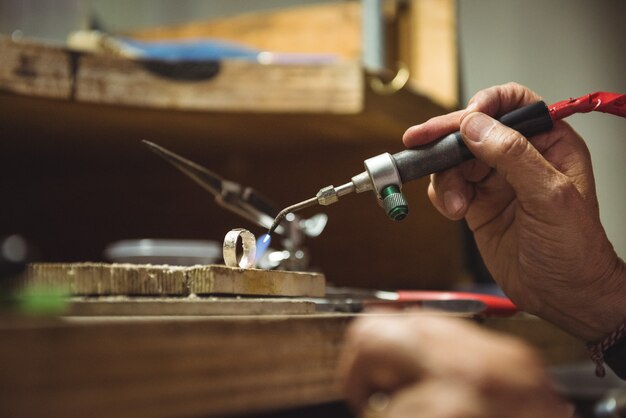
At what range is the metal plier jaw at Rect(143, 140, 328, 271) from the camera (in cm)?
78

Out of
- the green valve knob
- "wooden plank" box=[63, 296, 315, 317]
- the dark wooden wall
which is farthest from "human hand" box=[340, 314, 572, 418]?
the dark wooden wall

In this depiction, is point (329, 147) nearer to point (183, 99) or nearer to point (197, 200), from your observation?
point (197, 200)

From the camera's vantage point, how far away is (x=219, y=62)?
110 cm

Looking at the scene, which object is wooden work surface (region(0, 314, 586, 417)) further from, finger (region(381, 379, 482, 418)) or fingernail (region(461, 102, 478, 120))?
fingernail (region(461, 102, 478, 120))

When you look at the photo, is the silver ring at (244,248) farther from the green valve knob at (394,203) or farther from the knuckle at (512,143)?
the knuckle at (512,143)

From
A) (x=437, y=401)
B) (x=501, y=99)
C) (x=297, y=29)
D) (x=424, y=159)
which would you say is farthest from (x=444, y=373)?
(x=297, y=29)

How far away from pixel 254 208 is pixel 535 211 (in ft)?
1.05

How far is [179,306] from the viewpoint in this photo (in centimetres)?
43

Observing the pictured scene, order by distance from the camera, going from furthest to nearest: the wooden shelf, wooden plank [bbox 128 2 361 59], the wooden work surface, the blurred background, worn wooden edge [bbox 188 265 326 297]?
1. wooden plank [bbox 128 2 361 59]
2. the blurred background
3. the wooden shelf
4. worn wooden edge [bbox 188 265 326 297]
5. the wooden work surface

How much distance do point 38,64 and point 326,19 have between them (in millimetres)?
927

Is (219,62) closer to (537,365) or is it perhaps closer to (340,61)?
(340,61)

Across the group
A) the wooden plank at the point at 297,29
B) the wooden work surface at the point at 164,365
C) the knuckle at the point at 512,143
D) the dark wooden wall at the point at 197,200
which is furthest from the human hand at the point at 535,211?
the wooden plank at the point at 297,29

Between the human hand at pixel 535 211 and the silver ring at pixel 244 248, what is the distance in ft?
0.62

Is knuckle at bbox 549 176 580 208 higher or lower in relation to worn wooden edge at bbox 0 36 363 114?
lower
